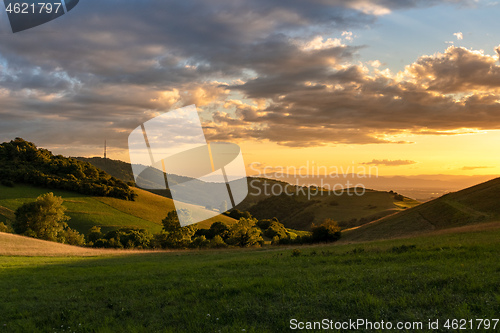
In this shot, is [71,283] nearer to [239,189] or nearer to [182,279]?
[182,279]

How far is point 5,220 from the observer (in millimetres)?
86438

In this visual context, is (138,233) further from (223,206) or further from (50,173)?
(223,206)

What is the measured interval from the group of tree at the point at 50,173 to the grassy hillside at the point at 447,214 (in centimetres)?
9493

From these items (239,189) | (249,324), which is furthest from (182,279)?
(239,189)

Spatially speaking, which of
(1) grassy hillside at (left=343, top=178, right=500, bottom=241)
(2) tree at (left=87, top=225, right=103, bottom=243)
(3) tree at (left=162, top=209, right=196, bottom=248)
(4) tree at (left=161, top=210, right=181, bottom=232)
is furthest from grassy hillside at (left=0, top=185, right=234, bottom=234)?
(1) grassy hillside at (left=343, top=178, right=500, bottom=241)

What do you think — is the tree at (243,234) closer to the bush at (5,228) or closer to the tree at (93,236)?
the tree at (93,236)

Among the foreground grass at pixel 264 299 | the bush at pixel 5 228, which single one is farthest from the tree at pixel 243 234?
the foreground grass at pixel 264 299

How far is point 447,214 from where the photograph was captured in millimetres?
51594

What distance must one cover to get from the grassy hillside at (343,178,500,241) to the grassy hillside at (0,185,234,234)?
2695 inches

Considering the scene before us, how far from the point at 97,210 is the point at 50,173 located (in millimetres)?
41197

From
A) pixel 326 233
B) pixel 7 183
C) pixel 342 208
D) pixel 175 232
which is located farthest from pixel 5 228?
pixel 342 208

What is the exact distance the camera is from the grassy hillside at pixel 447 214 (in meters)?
45.5

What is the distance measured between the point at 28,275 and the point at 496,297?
25.2m

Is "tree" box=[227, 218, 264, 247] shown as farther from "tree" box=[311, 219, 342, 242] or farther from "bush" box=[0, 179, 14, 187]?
"bush" box=[0, 179, 14, 187]
